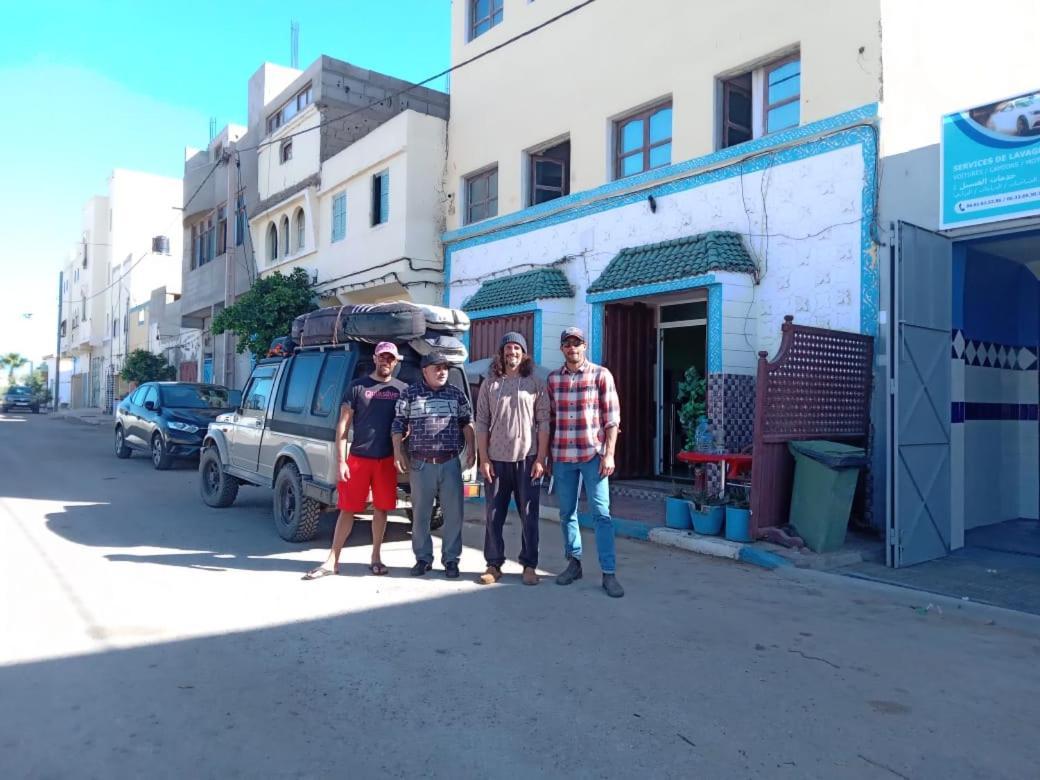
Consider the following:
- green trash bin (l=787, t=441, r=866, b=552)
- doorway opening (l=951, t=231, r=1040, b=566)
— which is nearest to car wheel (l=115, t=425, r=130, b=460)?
green trash bin (l=787, t=441, r=866, b=552)

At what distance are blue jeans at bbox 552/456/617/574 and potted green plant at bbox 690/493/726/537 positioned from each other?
2307 mm

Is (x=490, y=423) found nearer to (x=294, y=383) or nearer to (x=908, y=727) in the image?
(x=294, y=383)

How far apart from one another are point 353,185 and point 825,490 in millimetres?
13114

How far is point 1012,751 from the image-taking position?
3383mm

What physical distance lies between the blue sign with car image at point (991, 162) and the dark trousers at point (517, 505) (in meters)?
4.80

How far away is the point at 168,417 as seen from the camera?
14203mm

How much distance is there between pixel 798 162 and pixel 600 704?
23.8 feet

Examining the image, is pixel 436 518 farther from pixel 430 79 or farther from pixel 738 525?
pixel 430 79

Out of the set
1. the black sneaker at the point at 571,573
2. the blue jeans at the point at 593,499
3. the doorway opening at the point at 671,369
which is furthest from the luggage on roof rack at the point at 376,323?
the doorway opening at the point at 671,369

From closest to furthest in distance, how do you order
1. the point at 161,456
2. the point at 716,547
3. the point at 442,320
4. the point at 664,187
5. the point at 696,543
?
A: the point at 442,320
the point at 716,547
the point at 696,543
the point at 664,187
the point at 161,456

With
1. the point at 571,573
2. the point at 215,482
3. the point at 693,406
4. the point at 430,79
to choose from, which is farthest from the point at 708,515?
the point at 430,79

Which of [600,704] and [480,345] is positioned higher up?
[480,345]

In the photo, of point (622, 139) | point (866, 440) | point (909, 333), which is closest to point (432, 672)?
point (909, 333)

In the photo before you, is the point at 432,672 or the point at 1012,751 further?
the point at 432,672
